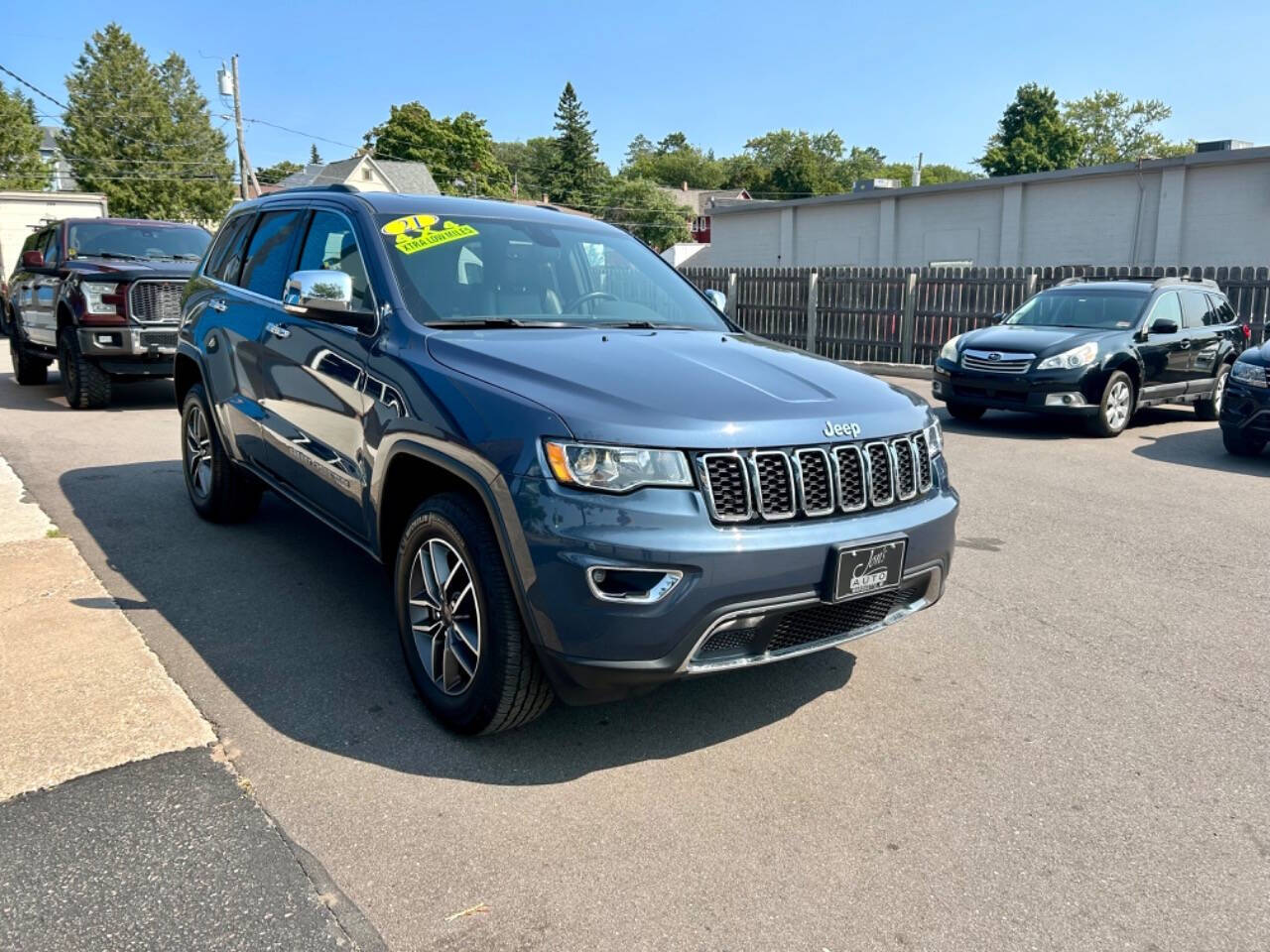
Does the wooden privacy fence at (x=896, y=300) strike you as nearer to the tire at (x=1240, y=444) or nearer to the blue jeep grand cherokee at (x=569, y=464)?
the tire at (x=1240, y=444)

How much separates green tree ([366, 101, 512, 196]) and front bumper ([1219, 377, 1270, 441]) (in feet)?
269

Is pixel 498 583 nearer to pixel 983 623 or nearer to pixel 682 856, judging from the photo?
pixel 682 856

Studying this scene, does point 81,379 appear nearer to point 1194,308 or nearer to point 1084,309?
point 1084,309

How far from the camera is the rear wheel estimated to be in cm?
1085

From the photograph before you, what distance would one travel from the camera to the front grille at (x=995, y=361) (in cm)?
1002

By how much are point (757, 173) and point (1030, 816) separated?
107 m

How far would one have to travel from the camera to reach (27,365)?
13211 millimetres

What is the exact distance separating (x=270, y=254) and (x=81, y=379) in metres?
6.90

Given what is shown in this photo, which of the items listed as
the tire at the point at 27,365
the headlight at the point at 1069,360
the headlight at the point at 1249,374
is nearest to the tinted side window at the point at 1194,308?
the headlight at the point at 1069,360

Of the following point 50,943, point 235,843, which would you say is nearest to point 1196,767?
point 235,843

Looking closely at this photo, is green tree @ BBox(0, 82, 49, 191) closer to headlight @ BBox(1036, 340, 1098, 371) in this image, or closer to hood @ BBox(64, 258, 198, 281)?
hood @ BBox(64, 258, 198, 281)

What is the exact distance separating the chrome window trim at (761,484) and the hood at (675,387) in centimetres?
3

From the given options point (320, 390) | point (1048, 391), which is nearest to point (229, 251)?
point (320, 390)

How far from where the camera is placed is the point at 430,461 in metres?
3.30
